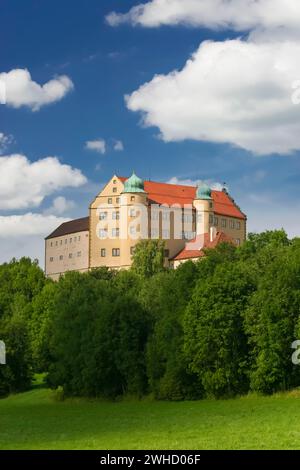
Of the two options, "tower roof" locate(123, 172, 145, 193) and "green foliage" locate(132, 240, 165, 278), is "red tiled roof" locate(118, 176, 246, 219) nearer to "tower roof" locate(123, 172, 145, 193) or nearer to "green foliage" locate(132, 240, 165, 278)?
"tower roof" locate(123, 172, 145, 193)

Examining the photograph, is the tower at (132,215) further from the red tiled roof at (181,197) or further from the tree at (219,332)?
the tree at (219,332)

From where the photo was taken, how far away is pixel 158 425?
3394 cm

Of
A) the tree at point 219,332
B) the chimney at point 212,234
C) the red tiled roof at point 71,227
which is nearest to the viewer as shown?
the tree at point 219,332

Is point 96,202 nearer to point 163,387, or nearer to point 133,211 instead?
point 133,211

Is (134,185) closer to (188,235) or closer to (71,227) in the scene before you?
(188,235)

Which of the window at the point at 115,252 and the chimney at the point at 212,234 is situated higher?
the chimney at the point at 212,234

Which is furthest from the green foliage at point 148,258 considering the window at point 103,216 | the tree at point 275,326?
the tree at point 275,326

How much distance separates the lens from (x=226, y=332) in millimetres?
52219

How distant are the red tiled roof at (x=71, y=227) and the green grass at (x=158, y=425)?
74721 mm

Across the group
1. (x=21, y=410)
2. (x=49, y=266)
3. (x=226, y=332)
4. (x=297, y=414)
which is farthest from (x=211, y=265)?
(x=49, y=266)

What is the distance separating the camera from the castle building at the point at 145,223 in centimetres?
11612

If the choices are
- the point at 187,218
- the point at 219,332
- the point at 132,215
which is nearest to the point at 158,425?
the point at 219,332

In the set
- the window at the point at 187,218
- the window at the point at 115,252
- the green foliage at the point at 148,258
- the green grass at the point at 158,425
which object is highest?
the window at the point at 187,218

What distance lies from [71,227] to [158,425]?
104 m
